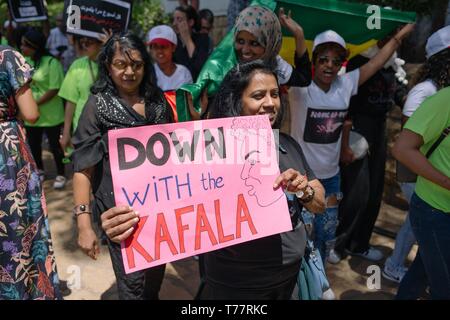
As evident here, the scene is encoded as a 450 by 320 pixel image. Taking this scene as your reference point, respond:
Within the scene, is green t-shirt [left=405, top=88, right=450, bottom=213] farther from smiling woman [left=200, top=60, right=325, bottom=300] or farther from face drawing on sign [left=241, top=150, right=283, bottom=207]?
face drawing on sign [left=241, top=150, right=283, bottom=207]

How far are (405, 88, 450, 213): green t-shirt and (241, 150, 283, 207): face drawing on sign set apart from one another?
78 cm

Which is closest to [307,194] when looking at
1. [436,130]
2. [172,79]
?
[436,130]

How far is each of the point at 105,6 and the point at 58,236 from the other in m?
2.14

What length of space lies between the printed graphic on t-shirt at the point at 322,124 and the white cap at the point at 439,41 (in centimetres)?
66

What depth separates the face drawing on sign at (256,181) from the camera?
1639mm

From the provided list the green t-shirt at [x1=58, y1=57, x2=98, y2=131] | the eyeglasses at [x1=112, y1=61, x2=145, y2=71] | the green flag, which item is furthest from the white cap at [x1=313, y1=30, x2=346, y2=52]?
the green t-shirt at [x1=58, y1=57, x2=98, y2=131]

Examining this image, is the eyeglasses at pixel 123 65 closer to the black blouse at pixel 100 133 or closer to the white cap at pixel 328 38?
the black blouse at pixel 100 133

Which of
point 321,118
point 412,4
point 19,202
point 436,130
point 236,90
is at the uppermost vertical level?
point 412,4

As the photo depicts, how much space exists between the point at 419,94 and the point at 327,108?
552 mm

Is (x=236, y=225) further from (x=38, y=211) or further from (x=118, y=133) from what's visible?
(x=38, y=211)

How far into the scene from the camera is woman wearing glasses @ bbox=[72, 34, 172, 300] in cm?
210

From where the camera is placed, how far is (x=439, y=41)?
229 cm

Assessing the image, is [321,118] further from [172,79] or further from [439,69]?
[172,79]

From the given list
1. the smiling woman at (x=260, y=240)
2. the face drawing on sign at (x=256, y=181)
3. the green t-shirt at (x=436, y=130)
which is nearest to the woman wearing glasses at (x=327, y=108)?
the green t-shirt at (x=436, y=130)
